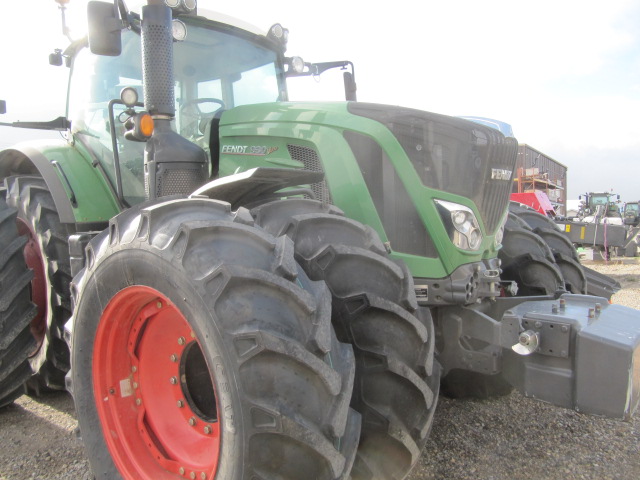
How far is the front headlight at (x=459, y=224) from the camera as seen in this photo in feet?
8.12

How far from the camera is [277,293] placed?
5.47ft

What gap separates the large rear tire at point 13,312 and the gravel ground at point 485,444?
0.31 metres

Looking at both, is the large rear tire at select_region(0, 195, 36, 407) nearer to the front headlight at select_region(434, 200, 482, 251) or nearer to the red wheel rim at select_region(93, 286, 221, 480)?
the red wheel rim at select_region(93, 286, 221, 480)

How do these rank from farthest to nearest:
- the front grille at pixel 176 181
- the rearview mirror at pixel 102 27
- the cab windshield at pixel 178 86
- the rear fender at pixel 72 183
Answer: the cab windshield at pixel 178 86 → the rear fender at pixel 72 183 → the front grille at pixel 176 181 → the rearview mirror at pixel 102 27

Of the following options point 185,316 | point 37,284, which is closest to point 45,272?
point 37,284

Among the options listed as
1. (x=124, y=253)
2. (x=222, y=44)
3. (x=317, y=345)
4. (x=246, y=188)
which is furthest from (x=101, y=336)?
(x=222, y=44)

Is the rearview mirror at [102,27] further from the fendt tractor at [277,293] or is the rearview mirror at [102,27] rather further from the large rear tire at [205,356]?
the large rear tire at [205,356]

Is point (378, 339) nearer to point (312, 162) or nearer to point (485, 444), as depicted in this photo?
point (312, 162)

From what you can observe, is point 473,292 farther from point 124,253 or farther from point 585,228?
point 585,228

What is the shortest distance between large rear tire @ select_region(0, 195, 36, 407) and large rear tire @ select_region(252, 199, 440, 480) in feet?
5.90

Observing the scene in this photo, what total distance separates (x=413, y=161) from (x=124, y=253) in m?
1.36

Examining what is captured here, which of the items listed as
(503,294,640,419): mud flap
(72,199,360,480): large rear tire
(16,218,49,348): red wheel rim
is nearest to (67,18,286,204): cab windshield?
(16,218,49,348): red wheel rim

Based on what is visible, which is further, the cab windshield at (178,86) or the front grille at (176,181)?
the cab windshield at (178,86)

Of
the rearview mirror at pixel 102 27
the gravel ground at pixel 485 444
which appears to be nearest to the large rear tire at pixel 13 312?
the gravel ground at pixel 485 444
